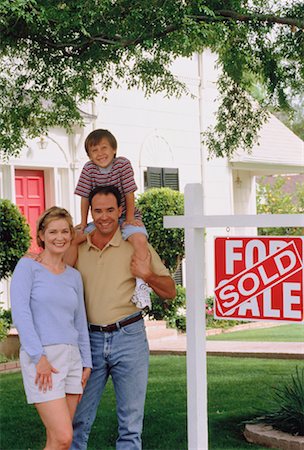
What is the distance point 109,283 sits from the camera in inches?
179

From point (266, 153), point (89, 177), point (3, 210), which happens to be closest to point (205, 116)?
point (266, 153)

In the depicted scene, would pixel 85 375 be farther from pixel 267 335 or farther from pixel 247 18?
pixel 267 335

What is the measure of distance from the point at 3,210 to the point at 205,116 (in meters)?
6.01

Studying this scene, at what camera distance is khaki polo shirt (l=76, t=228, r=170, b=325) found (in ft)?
14.9

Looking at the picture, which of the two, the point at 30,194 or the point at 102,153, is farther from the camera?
the point at 30,194

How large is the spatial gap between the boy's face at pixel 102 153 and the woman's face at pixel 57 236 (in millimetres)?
823

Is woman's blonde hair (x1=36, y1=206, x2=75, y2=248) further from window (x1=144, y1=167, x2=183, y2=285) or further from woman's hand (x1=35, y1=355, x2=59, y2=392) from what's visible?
window (x1=144, y1=167, x2=183, y2=285)

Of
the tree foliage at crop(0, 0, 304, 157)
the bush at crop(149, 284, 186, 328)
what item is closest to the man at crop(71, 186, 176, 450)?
the tree foliage at crop(0, 0, 304, 157)

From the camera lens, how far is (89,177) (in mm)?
5230

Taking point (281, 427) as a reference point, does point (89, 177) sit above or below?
above

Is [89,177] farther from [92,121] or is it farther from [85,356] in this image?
[92,121]

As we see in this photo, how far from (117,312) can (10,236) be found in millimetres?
5622

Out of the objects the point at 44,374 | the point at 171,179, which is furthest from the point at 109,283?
the point at 171,179

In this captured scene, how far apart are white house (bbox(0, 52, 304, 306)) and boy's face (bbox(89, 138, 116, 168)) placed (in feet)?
20.1
